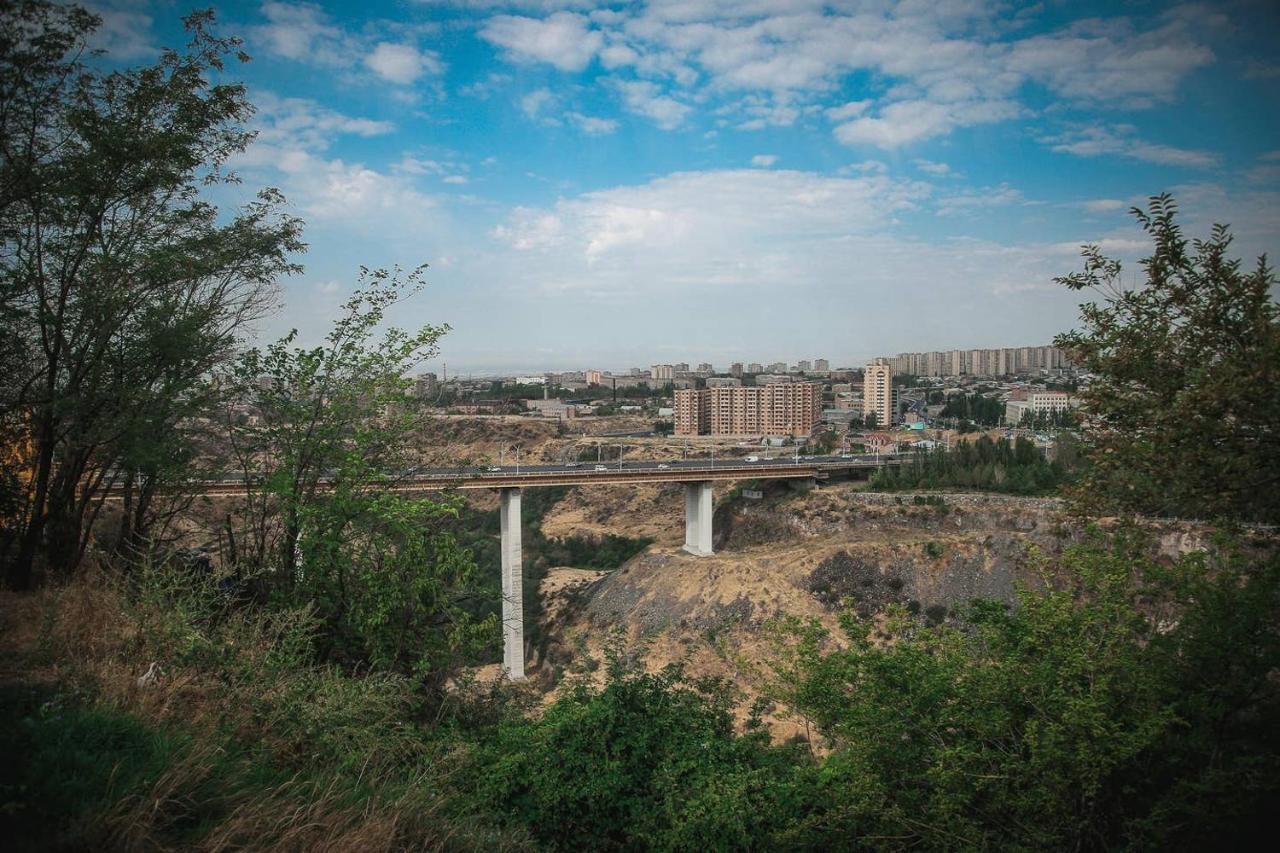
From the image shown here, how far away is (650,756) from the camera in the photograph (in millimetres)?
6559

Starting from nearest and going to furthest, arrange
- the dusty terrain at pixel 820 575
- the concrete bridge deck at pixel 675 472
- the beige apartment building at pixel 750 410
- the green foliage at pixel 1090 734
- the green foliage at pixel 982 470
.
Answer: the green foliage at pixel 1090 734 → the dusty terrain at pixel 820 575 → the concrete bridge deck at pixel 675 472 → the green foliage at pixel 982 470 → the beige apartment building at pixel 750 410

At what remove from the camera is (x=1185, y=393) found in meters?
4.73

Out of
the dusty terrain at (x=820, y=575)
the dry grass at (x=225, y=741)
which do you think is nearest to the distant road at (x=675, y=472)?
the dusty terrain at (x=820, y=575)

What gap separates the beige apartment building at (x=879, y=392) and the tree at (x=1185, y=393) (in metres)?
79.9

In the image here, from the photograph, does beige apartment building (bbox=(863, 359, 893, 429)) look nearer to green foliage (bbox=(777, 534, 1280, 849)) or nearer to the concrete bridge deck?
the concrete bridge deck

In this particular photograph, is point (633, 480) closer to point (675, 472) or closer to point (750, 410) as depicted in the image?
point (675, 472)

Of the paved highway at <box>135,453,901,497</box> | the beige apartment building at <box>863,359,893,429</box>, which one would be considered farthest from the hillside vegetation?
the beige apartment building at <box>863,359,893,429</box>

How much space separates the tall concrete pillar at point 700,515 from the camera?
113 ft

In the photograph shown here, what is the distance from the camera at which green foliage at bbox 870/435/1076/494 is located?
34.9 metres

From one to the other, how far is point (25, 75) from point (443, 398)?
4820 millimetres

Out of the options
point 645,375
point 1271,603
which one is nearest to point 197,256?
point 1271,603

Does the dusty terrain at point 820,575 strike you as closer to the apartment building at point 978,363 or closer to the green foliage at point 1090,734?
the green foliage at point 1090,734

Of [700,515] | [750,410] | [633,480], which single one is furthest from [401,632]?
[750,410]

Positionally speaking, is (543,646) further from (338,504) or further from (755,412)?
(755,412)
